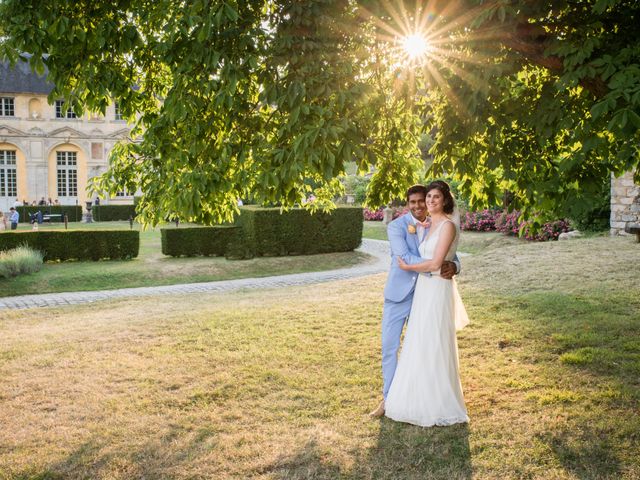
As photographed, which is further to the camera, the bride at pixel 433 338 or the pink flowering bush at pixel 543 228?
the pink flowering bush at pixel 543 228

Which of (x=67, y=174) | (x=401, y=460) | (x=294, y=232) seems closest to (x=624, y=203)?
(x=294, y=232)

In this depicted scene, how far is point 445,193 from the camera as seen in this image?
14.2 ft

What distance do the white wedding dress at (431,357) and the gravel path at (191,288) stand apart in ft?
28.9

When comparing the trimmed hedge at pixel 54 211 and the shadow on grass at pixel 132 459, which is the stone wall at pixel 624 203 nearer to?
the shadow on grass at pixel 132 459

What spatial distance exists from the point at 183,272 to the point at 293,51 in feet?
37.4

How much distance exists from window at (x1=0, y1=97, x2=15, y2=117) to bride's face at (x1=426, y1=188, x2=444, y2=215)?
4426 cm

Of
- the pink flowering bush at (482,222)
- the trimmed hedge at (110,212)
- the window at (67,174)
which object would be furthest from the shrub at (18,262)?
the window at (67,174)

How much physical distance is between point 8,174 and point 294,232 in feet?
106

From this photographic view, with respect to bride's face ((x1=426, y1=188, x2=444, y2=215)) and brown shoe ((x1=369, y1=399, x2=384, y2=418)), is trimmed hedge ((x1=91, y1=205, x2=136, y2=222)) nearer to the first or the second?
brown shoe ((x1=369, y1=399, x2=384, y2=418))

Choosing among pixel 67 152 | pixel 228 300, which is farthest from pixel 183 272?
pixel 67 152

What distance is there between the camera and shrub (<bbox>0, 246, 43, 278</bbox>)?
44.2 feet

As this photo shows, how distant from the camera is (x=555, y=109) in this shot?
4.24 metres

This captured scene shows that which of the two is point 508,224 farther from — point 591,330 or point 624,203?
point 591,330

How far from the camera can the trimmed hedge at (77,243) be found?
617 inches
